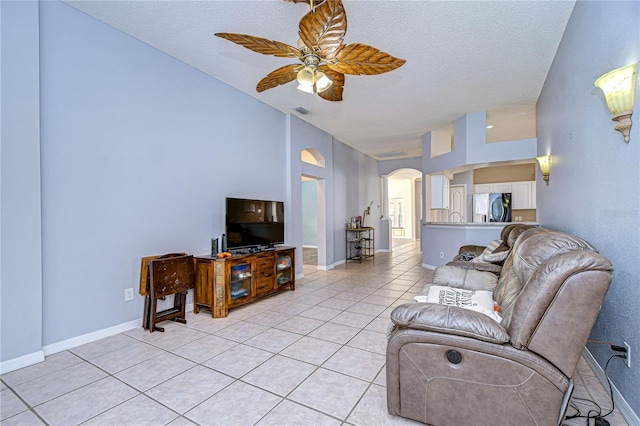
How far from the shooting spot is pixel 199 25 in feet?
9.23

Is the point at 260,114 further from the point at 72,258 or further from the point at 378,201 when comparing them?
the point at 378,201

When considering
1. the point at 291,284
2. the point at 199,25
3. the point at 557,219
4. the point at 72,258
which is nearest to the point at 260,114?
the point at 199,25

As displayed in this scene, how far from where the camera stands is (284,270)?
4520mm

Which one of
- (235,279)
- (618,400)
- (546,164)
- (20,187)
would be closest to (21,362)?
(20,187)

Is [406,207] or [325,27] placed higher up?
[325,27]

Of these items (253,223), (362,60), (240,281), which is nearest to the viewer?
(362,60)

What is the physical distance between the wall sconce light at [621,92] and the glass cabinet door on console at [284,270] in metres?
3.76

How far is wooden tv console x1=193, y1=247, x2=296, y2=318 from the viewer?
337 centimetres

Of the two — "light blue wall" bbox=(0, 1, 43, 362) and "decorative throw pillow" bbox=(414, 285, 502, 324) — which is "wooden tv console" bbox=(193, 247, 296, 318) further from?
"decorative throw pillow" bbox=(414, 285, 502, 324)

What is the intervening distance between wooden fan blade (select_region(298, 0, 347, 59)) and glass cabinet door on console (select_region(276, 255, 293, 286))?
2993 millimetres

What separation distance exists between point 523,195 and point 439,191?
3001mm

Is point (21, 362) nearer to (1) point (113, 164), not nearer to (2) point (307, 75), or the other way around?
(1) point (113, 164)

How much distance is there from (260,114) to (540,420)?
15.1 ft

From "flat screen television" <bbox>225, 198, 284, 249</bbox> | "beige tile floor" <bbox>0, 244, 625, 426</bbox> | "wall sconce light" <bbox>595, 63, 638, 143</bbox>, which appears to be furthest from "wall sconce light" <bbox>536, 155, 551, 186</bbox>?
"flat screen television" <bbox>225, 198, 284, 249</bbox>
